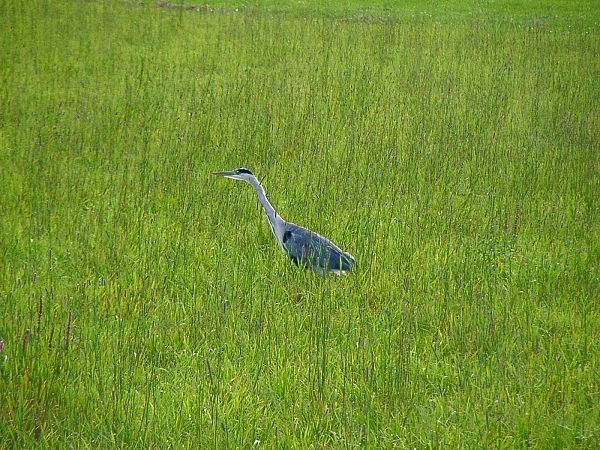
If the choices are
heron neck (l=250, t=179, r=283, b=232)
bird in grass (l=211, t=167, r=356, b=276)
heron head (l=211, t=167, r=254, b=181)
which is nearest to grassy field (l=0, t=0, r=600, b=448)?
bird in grass (l=211, t=167, r=356, b=276)

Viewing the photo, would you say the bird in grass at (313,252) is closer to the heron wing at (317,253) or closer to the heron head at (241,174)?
the heron wing at (317,253)

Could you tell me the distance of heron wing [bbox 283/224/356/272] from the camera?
4836 millimetres

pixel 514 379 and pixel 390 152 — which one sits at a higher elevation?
pixel 390 152

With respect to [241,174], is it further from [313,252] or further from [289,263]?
[313,252]

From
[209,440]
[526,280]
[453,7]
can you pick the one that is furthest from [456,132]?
[453,7]

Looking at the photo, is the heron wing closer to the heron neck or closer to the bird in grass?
the bird in grass

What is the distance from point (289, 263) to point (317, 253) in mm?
310

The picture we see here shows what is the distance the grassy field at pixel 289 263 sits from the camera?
3.39m

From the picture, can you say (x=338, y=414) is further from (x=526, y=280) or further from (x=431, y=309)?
(x=526, y=280)

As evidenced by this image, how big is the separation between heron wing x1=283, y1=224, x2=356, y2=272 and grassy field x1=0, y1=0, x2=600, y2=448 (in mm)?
91

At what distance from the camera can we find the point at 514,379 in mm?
3707

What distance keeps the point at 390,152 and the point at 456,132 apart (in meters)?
1.35

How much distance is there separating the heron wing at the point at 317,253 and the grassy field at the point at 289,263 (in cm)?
9

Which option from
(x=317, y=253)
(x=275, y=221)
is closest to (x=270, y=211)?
(x=275, y=221)
